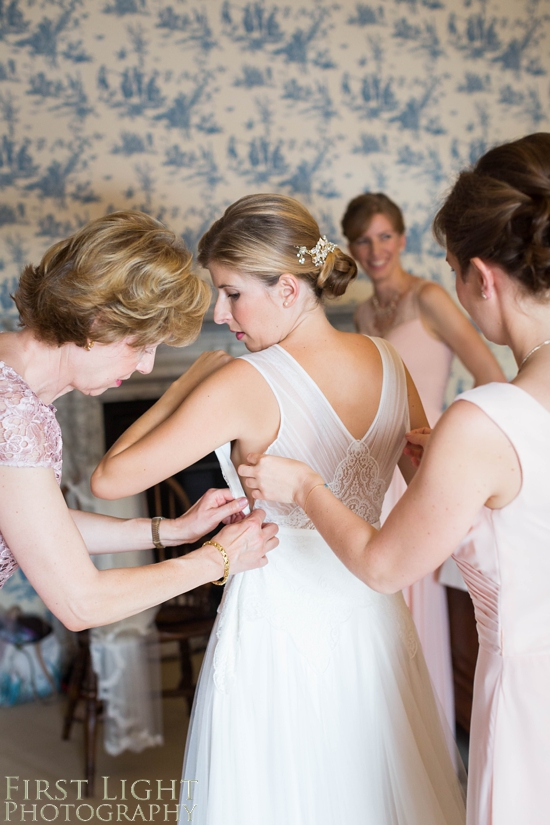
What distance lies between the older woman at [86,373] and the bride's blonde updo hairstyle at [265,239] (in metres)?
0.10

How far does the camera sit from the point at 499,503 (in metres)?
1.13

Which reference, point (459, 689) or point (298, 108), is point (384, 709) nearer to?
point (459, 689)

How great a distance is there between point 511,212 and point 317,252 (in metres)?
0.58

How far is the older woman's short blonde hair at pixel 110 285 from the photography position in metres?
1.41

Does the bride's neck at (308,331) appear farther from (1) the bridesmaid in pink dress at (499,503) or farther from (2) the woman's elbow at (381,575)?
(2) the woman's elbow at (381,575)

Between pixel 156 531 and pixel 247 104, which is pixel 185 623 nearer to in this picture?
pixel 156 531

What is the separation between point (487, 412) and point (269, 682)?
2.70 feet

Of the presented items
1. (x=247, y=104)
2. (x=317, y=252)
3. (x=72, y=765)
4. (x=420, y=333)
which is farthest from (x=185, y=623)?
(x=247, y=104)

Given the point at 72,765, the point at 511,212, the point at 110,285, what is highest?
the point at 511,212

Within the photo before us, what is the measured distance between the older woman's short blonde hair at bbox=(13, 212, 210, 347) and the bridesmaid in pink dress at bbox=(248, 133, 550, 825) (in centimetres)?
50

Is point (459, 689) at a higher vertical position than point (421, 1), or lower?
lower

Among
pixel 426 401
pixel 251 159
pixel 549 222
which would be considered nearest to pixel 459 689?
pixel 426 401

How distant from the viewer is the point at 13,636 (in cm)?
369

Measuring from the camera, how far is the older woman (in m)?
1.28
